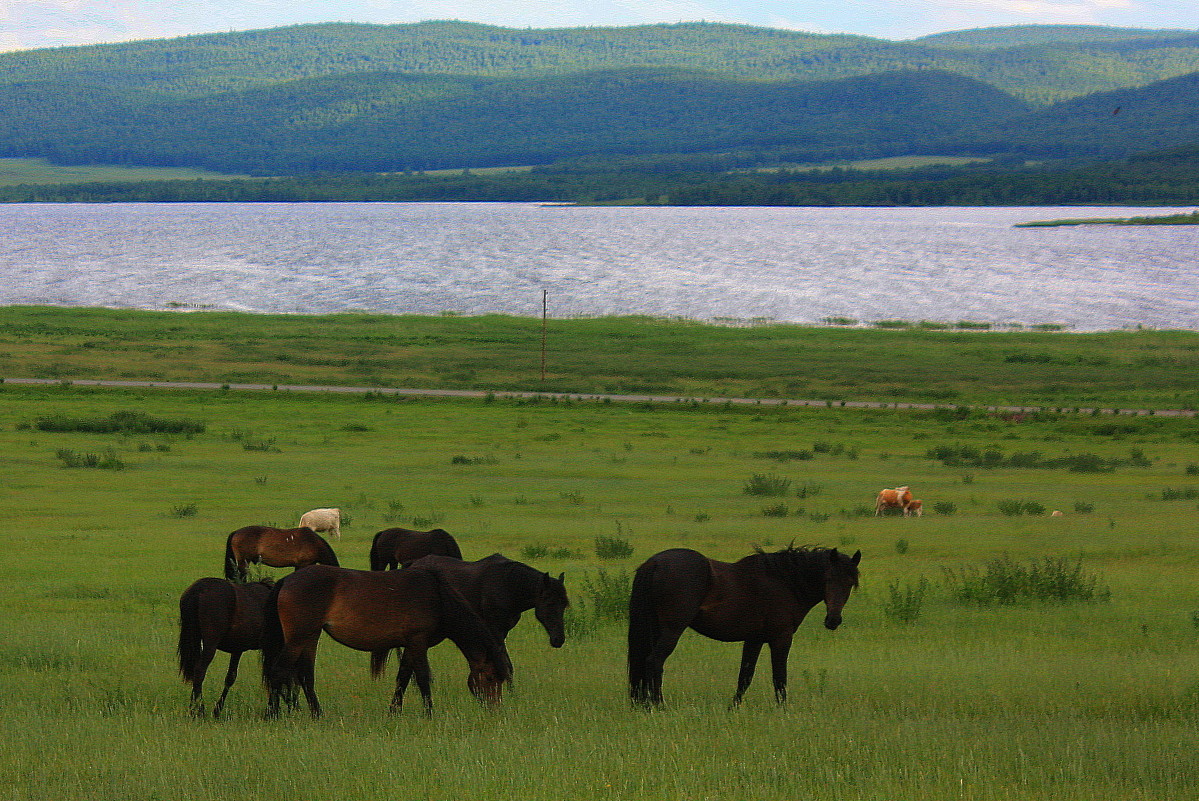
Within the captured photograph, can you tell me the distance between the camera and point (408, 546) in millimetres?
12508

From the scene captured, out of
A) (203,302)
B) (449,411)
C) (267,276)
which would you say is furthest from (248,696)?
(267,276)

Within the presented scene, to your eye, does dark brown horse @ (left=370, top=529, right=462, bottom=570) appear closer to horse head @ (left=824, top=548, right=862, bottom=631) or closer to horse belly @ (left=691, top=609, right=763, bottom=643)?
horse belly @ (left=691, top=609, right=763, bottom=643)

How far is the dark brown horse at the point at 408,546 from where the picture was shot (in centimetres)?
1231

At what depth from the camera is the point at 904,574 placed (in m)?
18.4

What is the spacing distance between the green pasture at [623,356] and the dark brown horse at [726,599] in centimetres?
4420

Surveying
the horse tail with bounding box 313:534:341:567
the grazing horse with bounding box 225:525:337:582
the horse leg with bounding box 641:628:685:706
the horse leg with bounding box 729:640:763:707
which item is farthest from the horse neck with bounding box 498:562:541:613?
the grazing horse with bounding box 225:525:337:582

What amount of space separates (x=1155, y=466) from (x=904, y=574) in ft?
65.5

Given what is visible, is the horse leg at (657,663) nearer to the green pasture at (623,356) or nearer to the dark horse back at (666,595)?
the dark horse back at (666,595)

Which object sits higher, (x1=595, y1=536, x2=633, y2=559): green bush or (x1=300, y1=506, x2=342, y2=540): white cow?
(x1=300, y1=506, x2=342, y2=540): white cow

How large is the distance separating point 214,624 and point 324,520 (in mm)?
11871

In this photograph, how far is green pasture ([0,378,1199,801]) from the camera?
295 inches

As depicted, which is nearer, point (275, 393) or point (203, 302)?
point (275, 393)

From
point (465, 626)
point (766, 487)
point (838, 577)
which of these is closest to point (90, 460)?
point (766, 487)

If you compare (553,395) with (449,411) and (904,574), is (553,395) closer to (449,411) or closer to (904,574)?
(449,411)
